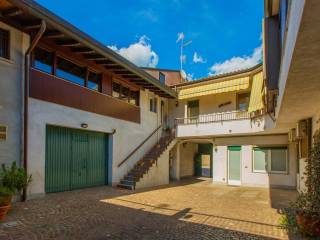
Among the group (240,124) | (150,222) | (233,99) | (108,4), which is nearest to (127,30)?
(108,4)

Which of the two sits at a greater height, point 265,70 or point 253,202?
point 265,70

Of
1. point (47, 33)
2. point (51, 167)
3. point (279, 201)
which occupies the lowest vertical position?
point (279, 201)

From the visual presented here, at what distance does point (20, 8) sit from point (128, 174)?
32.6ft

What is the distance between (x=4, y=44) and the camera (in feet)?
29.4

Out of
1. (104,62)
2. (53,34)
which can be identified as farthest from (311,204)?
(104,62)

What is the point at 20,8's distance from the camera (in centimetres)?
814

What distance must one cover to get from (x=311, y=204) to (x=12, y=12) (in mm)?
10758

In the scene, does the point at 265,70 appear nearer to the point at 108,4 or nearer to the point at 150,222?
the point at 150,222

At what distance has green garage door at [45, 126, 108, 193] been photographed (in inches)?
421

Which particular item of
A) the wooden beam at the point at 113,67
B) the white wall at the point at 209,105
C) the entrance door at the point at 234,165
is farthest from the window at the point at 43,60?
the entrance door at the point at 234,165

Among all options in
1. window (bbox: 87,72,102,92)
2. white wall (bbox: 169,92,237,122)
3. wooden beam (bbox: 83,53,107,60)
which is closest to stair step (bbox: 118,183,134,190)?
window (bbox: 87,72,102,92)

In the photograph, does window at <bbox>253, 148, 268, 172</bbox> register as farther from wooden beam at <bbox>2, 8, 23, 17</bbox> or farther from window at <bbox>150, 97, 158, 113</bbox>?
wooden beam at <bbox>2, 8, 23, 17</bbox>

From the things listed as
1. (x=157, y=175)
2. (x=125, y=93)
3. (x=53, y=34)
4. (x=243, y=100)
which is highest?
(x=53, y=34)

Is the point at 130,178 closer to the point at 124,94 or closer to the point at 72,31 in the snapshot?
the point at 124,94
